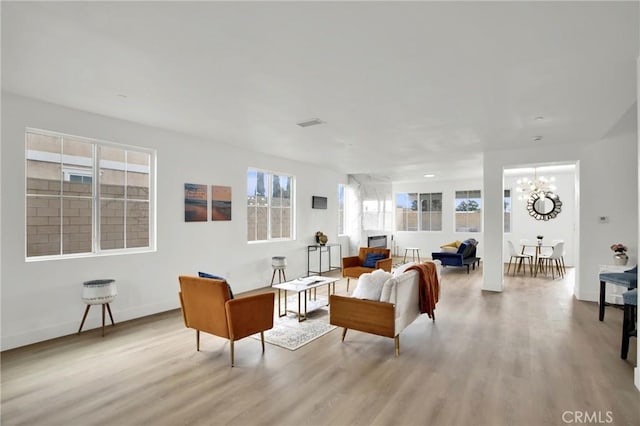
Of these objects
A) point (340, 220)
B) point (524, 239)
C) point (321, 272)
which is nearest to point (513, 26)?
point (321, 272)

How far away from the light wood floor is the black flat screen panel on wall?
4213mm

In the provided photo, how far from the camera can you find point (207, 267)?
5574 millimetres

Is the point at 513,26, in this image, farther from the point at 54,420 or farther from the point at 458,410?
the point at 54,420

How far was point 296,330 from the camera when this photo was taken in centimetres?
418

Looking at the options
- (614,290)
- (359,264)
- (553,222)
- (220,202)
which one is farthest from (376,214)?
(614,290)

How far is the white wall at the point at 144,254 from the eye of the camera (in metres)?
3.57

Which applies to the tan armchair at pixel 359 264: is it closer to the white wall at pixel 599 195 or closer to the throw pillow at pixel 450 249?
the white wall at pixel 599 195

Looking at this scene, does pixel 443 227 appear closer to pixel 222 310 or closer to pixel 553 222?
pixel 553 222

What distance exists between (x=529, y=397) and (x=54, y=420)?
138 inches

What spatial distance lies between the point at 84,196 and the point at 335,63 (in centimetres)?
348

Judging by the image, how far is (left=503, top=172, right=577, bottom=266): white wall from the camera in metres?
9.18

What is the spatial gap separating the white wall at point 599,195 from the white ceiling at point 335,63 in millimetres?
1005

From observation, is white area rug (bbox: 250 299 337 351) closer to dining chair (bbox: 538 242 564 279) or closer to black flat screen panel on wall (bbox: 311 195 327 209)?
black flat screen panel on wall (bbox: 311 195 327 209)

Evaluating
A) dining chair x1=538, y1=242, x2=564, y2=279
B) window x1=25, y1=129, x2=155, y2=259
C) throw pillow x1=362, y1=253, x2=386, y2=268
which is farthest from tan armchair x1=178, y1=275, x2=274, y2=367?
dining chair x1=538, y1=242, x2=564, y2=279
